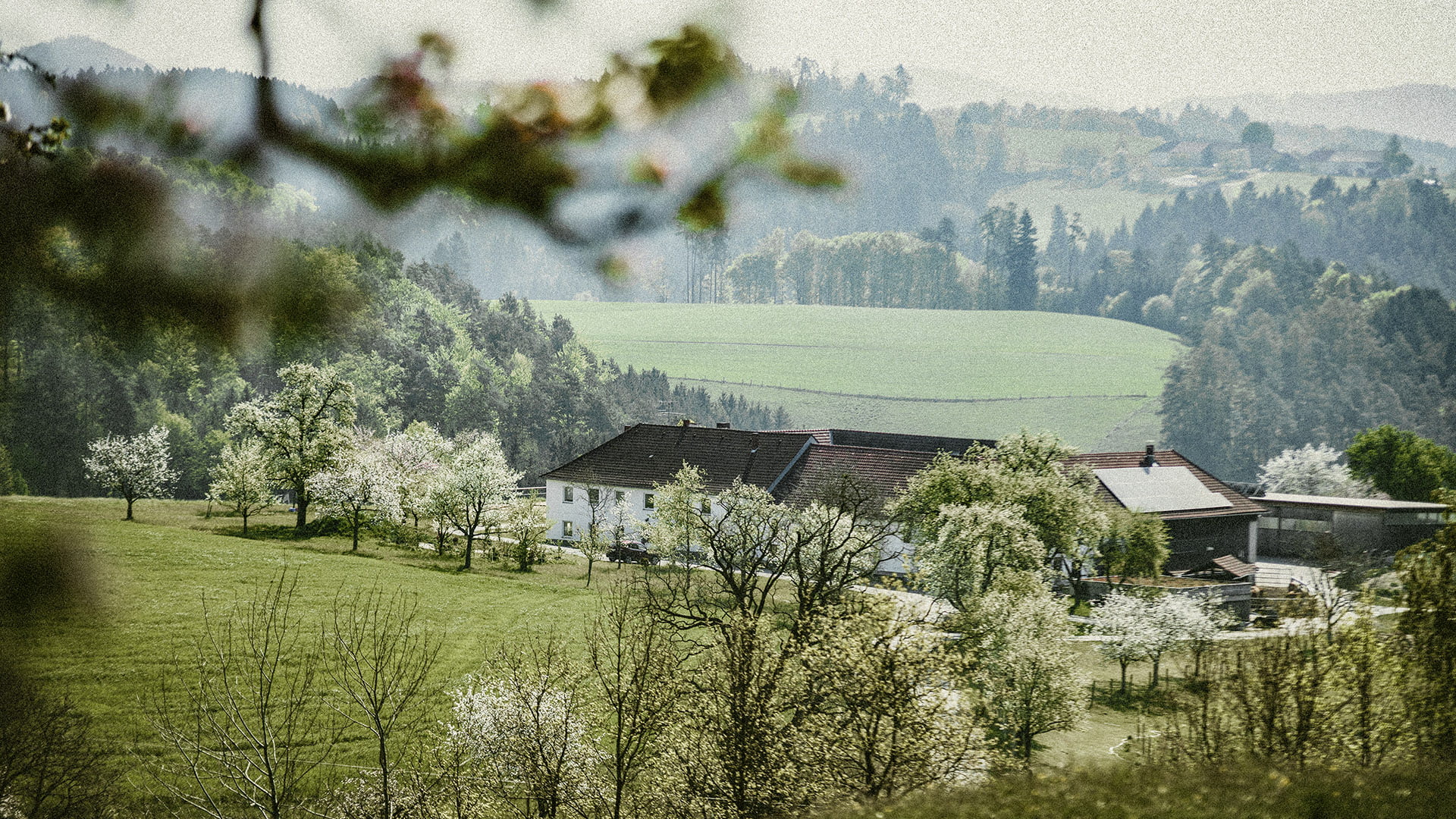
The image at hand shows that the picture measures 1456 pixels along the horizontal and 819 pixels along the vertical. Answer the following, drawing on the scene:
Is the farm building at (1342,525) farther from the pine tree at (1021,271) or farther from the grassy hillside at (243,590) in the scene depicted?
the pine tree at (1021,271)

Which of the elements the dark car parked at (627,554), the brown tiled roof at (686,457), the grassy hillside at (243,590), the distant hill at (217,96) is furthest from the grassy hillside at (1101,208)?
the distant hill at (217,96)

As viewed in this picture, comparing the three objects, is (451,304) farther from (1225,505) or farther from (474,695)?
(474,695)

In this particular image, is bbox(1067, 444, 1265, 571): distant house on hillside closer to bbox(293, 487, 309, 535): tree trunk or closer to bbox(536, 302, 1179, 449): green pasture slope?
bbox(536, 302, 1179, 449): green pasture slope

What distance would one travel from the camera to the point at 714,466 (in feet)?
157

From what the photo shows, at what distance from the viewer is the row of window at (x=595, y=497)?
47.4m

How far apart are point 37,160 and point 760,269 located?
120 metres

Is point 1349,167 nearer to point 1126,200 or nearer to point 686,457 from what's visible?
point 1126,200

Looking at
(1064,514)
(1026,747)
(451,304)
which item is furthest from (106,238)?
(451,304)

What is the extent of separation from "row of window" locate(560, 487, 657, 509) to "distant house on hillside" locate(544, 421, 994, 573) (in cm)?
4

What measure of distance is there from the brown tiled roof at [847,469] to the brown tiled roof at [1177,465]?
27.1 feet

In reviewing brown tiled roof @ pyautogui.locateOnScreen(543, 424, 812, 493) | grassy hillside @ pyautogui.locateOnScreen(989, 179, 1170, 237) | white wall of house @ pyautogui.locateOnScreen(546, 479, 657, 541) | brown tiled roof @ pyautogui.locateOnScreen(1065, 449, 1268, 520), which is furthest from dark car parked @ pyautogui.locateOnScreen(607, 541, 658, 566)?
grassy hillside @ pyautogui.locateOnScreen(989, 179, 1170, 237)

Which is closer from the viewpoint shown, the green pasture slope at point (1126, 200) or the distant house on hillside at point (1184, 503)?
the distant house on hillside at point (1184, 503)

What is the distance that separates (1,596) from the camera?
104 inches

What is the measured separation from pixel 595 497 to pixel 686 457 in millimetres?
5346
